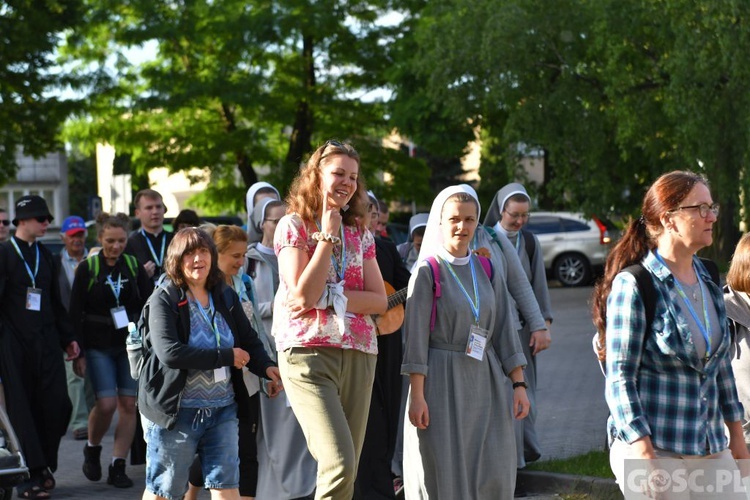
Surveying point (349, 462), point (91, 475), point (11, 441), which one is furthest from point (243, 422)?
point (91, 475)

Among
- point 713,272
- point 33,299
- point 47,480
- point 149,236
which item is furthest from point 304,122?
point 713,272

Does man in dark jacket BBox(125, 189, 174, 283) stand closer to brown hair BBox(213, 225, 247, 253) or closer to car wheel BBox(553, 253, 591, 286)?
brown hair BBox(213, 225, 247, 253)

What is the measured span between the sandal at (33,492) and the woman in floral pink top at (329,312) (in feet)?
11.9

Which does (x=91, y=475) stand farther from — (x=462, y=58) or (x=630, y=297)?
(x=462, y=58)

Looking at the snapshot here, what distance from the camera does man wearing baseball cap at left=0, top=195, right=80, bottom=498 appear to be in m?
8.54

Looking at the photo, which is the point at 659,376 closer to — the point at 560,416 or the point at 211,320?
the point at 211,320

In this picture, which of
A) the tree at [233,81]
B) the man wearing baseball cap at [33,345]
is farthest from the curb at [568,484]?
the tree at [233,81]

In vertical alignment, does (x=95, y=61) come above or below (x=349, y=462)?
above

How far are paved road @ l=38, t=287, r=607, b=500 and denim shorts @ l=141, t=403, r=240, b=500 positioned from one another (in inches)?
92.5

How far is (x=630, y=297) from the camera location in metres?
4.38

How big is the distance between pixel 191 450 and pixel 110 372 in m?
3.06

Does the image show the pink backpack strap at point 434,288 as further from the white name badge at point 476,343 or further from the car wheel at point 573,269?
the car wheel at point 573,269

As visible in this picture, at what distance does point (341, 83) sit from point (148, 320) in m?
25.3

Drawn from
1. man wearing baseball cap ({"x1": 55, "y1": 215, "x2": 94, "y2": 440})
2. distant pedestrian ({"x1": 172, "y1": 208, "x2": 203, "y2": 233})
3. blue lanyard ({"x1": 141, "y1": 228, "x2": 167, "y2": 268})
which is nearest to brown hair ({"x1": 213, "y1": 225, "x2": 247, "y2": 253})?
blue lanyard ({"x1": 141, "y1": 228, "x2": 167, "y2": 268})
